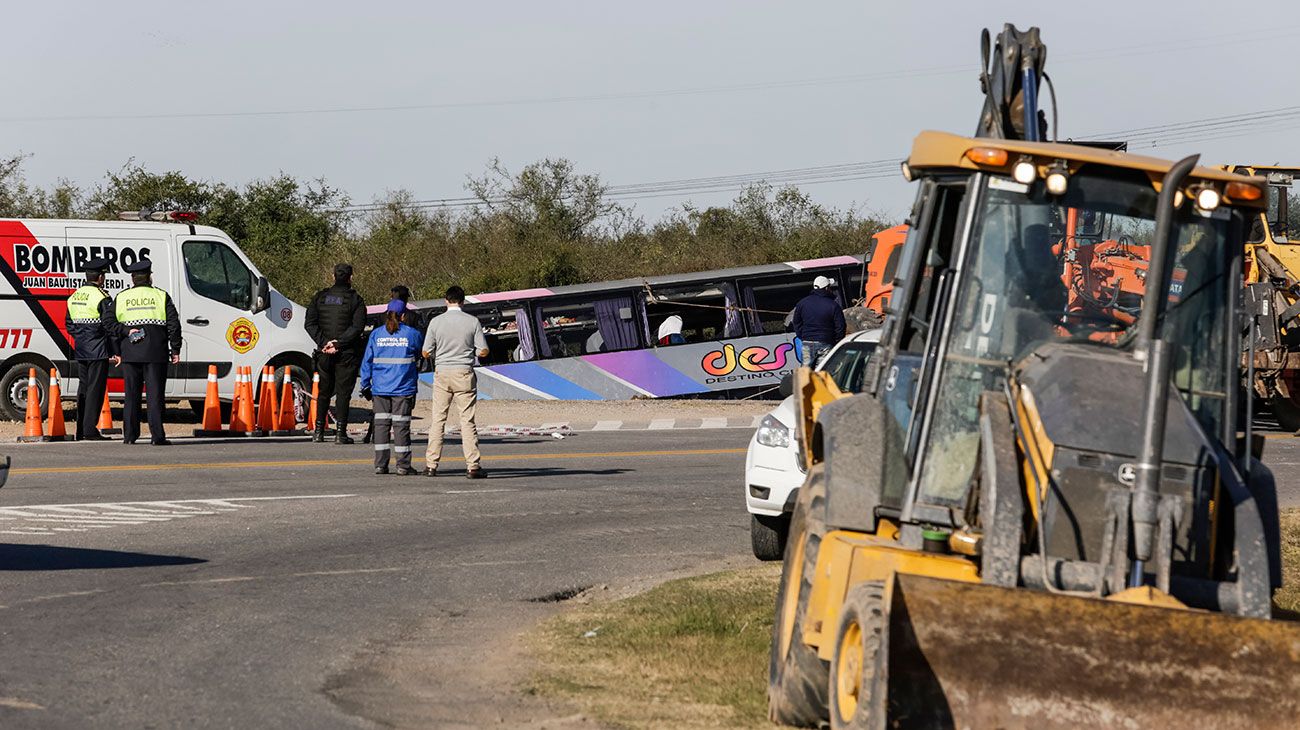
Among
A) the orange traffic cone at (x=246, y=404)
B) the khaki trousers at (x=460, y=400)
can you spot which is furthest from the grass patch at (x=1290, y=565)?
the orange traffic cone at (x=246, y=404)

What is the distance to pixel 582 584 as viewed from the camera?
11203 mm

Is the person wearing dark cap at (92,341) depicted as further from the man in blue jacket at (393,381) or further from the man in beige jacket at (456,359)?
the man in beige jacket at (456,359)

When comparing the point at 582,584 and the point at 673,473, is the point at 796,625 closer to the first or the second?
the point at 582,584

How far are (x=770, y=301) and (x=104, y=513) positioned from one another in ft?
63.3

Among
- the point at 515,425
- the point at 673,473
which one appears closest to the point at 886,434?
the point at 673,473

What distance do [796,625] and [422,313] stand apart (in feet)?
78.3

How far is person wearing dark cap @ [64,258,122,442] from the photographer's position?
20.5 metres

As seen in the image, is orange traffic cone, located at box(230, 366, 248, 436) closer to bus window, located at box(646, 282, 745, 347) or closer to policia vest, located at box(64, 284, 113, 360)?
policia vest, located at box(64, 284, 113, 360)

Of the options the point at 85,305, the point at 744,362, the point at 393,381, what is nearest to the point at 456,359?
the point at 393,381

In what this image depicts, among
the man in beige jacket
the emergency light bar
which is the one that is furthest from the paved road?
the emergency light bar

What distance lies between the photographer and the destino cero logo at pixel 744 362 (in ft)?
103

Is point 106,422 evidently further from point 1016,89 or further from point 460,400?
point 1016,89

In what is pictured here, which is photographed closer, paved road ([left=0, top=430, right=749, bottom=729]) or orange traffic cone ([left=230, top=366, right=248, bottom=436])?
paved road ([left=0, top=430, right=749, bottom=729])

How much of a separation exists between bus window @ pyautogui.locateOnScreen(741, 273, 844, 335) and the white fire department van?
30.9 feet
